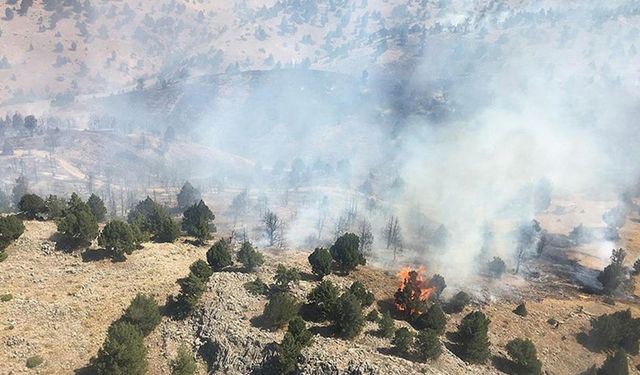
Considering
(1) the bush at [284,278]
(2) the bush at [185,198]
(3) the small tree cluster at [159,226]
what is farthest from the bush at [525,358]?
(2) the bush at [185,198]

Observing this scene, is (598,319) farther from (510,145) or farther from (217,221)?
(510,145)

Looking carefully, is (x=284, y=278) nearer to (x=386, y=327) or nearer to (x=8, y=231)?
(x=386, y=327)

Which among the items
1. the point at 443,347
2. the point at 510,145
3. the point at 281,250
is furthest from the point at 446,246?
the point at 510,145

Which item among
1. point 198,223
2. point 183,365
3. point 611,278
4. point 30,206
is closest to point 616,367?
point 611,278

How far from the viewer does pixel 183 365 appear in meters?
45.8

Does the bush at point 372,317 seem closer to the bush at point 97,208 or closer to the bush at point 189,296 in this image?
the bush at point 189,296

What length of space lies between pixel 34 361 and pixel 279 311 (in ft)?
79.6

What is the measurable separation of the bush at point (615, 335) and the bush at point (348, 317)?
1303 inches

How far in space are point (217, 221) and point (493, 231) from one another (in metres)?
66.5

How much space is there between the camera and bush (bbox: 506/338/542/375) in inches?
2103

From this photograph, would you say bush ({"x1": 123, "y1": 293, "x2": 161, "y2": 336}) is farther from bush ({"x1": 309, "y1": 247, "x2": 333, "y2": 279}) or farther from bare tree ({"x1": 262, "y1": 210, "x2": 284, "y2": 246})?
bare tree ({"x1": 262, "y1": 210, "x2": 284, "y2": 246})

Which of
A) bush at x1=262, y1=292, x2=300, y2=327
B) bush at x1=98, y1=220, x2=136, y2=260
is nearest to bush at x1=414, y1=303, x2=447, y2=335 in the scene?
bush at x1=262, y1=292, x2=300, y2=327

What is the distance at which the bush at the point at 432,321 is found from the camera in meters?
57.6

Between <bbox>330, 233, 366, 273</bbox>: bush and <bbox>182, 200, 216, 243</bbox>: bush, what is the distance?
21189mm
